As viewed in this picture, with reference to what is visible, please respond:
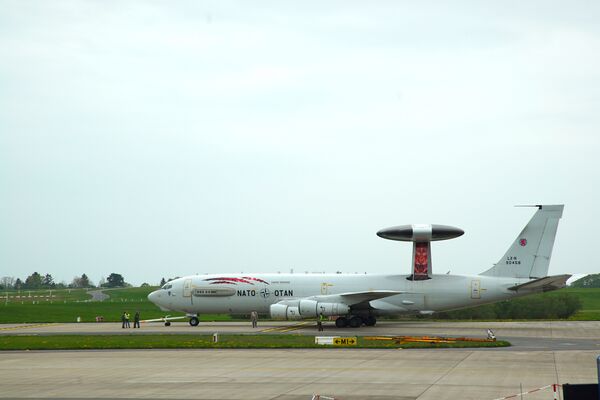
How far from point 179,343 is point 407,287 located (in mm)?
18675

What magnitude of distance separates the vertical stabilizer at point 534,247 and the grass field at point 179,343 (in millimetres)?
15196

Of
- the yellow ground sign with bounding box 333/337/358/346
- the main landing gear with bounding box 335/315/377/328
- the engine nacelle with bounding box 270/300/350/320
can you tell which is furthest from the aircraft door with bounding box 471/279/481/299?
the yellow ground sign with bounding box 333/337/358/346

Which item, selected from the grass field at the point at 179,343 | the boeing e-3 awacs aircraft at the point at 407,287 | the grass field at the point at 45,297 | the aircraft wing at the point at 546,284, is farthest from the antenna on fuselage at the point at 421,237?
the grass field at the point at 45,297

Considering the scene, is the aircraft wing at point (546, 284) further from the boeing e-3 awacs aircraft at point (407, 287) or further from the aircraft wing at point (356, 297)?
the aircraft wing at point (356, 297)

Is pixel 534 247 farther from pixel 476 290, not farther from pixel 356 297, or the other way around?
pixel 356 297

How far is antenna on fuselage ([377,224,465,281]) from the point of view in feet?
158

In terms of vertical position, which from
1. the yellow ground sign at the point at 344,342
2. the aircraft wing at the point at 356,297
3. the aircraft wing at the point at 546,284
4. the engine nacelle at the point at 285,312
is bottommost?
the yellow ground sign at the point at 344,342

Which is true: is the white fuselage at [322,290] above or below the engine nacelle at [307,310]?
above

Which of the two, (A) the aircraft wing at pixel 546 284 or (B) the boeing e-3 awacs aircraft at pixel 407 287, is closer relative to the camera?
(A) the aircraft wing at pixel 546 284

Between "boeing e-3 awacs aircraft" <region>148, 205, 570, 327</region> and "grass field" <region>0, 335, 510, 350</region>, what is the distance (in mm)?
9329

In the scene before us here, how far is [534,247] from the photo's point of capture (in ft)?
159

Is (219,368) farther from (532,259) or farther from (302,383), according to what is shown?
(532,259)

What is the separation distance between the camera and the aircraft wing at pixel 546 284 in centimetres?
4459

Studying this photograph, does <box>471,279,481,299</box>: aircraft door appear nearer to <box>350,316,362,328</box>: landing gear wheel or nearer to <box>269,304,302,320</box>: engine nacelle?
<box>350,316,362,328</box>: landing gear wheel
